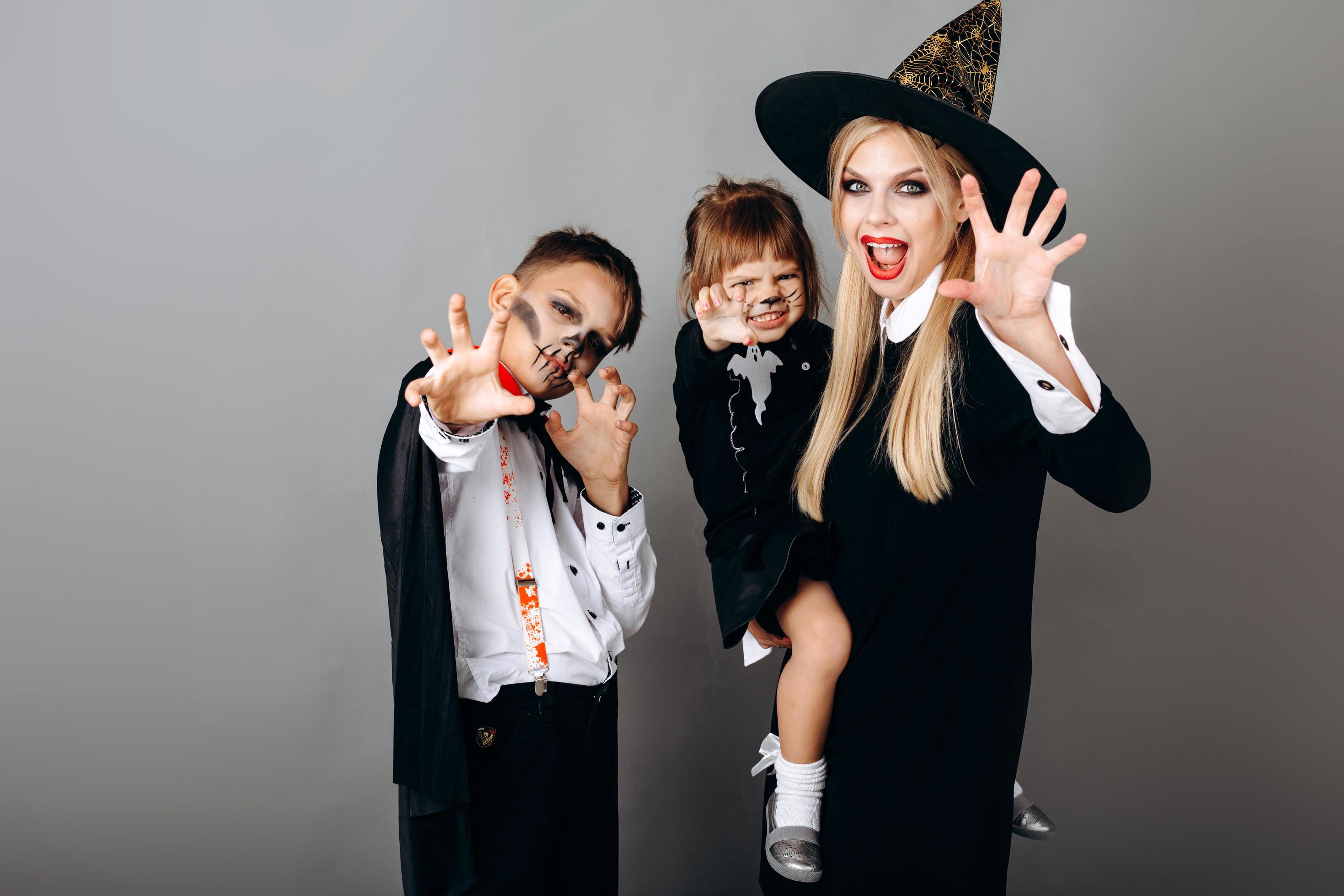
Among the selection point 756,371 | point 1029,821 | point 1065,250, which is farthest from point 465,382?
point 1029,821

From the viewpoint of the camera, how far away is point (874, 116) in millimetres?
1771

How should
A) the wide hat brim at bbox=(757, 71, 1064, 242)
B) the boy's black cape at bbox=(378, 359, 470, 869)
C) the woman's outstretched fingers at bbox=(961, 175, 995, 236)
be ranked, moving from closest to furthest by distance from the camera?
the woman's outstretched fingers at bbox=(961, 175, 995, 236)
the wide hat brim at bbox=(757, 71, 1064, 242)
the boy's black cape at bbox=(378, 359, 470, 869)

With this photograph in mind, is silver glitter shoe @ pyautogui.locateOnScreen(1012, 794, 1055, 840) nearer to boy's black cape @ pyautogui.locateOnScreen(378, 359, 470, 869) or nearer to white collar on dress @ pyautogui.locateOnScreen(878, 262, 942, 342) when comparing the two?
white collar on dress @ pyautogui.locateOnScreen(878, 262, 942, 342)

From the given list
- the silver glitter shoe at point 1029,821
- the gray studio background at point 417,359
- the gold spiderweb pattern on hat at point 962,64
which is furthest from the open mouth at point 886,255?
the gray studio background at point 417,359

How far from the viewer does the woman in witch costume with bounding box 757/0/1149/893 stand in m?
1.68

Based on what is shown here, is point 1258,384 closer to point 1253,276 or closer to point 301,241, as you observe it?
point 1253,276

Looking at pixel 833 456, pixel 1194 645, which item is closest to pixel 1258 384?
pixel 1194 645

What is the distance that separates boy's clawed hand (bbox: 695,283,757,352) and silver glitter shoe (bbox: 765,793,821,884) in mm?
917

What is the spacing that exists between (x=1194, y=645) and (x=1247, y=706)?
0.75 feet

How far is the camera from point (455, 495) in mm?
2029

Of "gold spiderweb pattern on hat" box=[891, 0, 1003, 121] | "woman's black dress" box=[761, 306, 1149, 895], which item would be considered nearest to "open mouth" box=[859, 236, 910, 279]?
"woman's black dress" box=[761, 306, 1149, 895]

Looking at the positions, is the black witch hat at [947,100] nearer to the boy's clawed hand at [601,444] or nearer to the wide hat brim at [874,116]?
the wide hat brim at [874,116]

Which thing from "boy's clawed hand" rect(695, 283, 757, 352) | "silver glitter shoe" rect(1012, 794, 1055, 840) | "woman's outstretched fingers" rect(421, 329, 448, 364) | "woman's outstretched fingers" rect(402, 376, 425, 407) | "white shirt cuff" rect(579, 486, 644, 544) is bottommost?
"silver glitter shoe" rect(1012, 794, 1055, 840)

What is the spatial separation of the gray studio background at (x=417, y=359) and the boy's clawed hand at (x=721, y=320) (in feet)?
4.20
